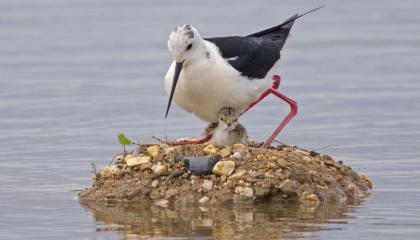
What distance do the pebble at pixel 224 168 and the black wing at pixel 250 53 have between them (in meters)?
1.03

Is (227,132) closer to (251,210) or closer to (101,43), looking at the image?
(251,210)

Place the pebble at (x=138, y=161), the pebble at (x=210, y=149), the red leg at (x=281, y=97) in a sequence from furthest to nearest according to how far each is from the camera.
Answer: the red leg at (x=281, y=97) < the pebble at (x=138, y=161) < the pebble at (x=210, y=149)

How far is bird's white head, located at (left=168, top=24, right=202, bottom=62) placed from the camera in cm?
1149

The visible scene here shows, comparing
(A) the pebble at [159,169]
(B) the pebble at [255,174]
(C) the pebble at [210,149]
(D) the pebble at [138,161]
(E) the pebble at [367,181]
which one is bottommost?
(E) the pebble at [367,181]

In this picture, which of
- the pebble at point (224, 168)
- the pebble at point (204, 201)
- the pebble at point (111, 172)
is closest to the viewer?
the pebble at point (204, 201)

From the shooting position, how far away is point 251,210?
35.8 feet

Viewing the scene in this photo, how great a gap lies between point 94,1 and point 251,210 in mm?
11618

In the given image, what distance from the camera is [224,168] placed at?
11.2 metres

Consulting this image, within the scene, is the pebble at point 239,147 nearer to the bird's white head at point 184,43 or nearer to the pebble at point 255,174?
the pebble at point 255,174

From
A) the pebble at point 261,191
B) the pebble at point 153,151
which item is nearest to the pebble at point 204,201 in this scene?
the pebble at point 261,191

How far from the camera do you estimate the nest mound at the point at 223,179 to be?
1112 centimetres

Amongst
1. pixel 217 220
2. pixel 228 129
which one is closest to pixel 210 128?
pixel 228 129

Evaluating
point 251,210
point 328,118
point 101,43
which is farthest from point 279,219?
point 101,43

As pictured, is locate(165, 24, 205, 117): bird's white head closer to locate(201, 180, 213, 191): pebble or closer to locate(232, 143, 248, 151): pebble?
locate(232, 143, 248, 151): pebble
